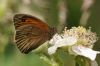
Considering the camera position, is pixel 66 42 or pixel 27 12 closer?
pixel 66 42

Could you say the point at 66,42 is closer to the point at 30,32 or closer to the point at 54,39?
the point at 54,39

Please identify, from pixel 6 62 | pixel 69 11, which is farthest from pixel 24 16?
pixel 69 11

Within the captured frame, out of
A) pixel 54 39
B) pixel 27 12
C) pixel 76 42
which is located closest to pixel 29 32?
pixel 54 39

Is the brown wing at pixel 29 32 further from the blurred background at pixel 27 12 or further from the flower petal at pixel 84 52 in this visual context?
the blurred background at pixel 27 12

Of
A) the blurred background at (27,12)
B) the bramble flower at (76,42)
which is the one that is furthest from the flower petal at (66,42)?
the blurred background at (27,12)

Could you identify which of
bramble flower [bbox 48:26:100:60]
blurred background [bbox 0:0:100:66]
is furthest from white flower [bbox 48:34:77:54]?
blurred background [bbox 0:0:100:66]

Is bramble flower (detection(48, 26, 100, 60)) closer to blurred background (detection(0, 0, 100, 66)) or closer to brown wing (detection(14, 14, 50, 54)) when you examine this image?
brown wing (detection(14, 14, 50, 54))

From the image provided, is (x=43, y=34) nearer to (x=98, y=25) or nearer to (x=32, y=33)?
(x=32, y=33)

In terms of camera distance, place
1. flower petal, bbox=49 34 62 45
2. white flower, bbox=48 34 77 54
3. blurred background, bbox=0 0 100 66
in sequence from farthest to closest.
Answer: blurred background, bbox=0 0 100 66
flower petal, bbox=49 34 62 45
white flower, bbox=48 34 77 54
